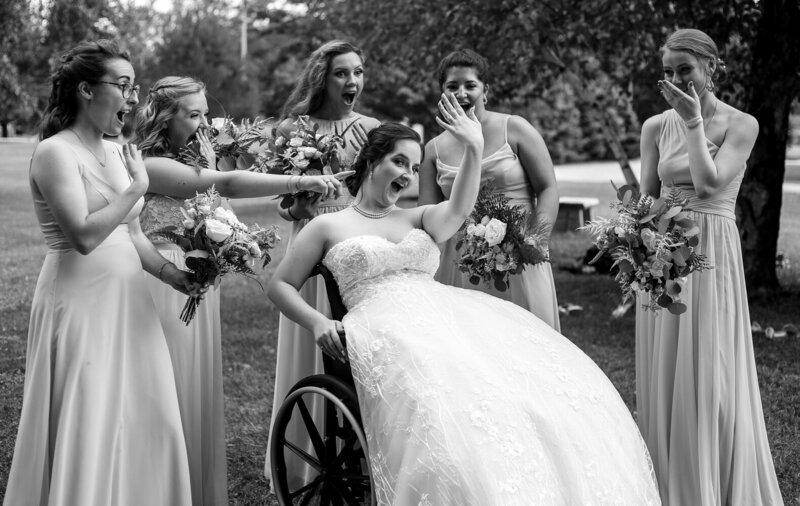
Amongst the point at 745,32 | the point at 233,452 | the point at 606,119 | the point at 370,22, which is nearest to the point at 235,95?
the point at 370,22

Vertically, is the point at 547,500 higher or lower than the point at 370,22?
lower

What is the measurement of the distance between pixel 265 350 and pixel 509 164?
446 cm

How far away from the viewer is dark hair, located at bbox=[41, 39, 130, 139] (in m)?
3.62

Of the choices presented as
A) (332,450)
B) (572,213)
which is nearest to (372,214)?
(332,450)

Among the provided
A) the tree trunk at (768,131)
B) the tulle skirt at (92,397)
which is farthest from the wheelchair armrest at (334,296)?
the tree trunk at (768,131)

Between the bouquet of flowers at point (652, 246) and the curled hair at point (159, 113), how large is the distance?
6.59ft

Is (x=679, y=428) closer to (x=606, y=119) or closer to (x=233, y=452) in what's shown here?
(x=233, y=452)

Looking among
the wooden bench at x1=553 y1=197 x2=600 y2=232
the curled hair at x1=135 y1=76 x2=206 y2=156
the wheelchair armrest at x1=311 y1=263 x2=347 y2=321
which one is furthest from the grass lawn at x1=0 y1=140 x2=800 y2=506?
the curled hair at x1=135 y1=76 x2=206 y2=156

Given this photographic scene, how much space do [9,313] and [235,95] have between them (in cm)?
1658

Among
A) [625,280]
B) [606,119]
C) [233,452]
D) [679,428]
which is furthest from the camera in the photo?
[606,119]

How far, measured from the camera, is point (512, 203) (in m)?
4.75

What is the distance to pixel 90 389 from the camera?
3576 millimetres

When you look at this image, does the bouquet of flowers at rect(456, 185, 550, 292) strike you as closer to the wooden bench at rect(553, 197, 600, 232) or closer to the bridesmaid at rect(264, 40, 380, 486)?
the bridesmaid at rect(264, 40, 380, 486)

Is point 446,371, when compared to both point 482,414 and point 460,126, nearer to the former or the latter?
point 482,414
